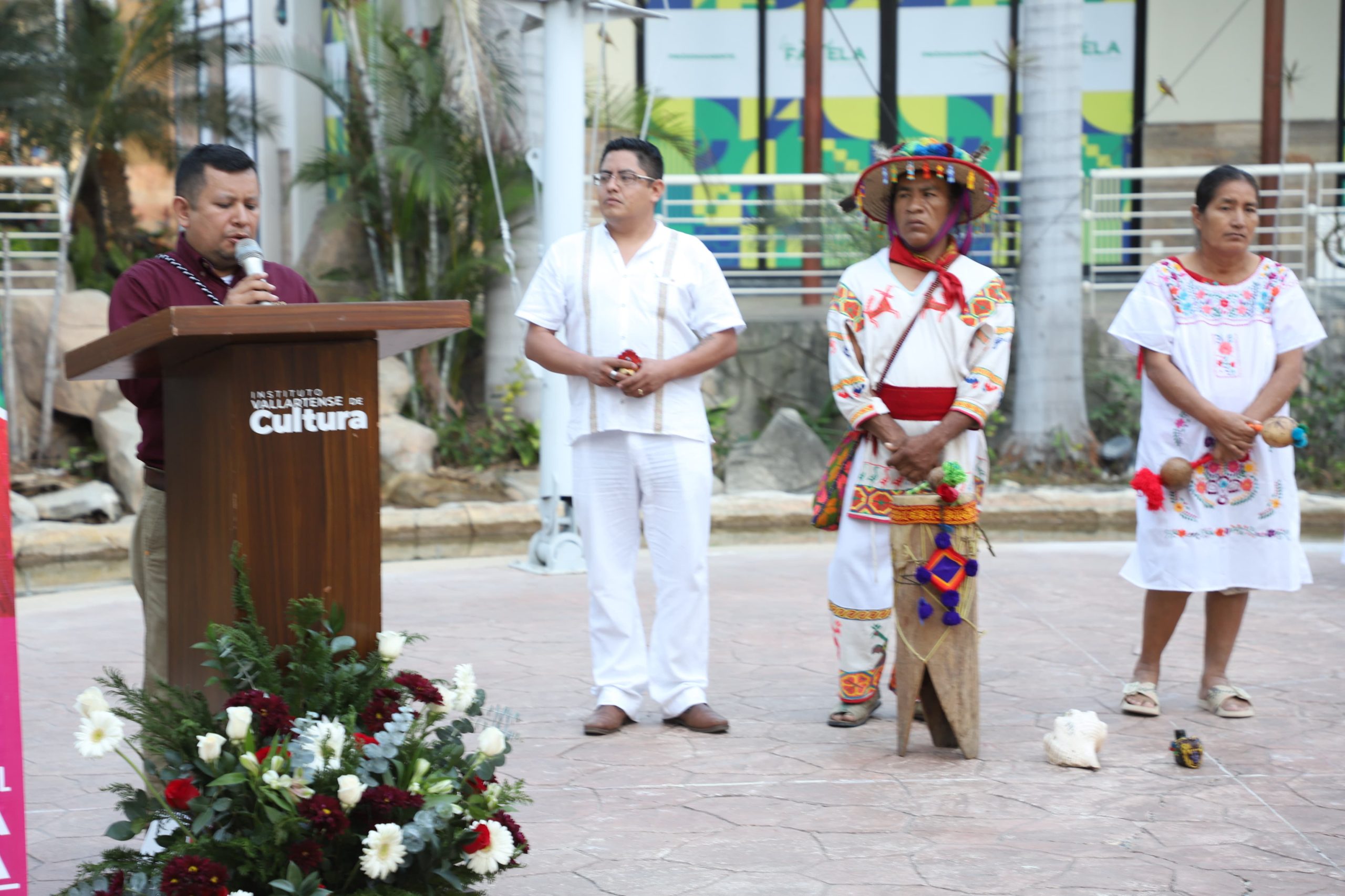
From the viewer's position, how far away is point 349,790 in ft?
9.04

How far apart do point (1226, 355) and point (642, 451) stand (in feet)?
6.68

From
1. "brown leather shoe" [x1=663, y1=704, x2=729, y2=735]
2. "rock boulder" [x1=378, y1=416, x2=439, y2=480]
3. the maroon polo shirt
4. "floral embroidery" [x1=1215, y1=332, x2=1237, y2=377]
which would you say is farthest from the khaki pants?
"rock boulder" [x1=378, y1=416, x2=439, y2=480]

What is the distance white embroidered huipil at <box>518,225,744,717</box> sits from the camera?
15.6 ft

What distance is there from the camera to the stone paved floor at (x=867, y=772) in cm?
353

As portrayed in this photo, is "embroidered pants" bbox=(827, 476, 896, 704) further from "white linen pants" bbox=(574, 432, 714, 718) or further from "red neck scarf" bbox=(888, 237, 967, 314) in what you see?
"red neck scarf" bbox=(888, 237, 967, 314)

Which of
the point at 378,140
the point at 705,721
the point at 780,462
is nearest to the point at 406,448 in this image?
the point at 780,462

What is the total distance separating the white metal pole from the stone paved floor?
32.9 inches

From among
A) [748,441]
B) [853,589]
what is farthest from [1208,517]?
[748,441]

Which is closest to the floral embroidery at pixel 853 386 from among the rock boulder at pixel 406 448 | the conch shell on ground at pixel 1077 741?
the conch shell on ground at pixel 1077 741

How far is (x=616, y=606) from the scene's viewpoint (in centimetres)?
481

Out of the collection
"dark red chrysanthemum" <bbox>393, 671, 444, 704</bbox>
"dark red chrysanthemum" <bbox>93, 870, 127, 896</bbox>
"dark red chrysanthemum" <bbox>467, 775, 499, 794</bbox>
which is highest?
"dark red chrysanthemum" <bbox>393, 671, 444, 704</bbox>

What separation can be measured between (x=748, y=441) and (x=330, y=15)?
779cm

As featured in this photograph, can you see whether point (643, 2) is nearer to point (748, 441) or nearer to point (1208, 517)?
point (748, 441)

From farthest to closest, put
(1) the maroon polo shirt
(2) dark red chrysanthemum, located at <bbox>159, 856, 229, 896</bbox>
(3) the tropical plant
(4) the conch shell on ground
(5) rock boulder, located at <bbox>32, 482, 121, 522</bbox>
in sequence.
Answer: (3) the tropical plant → (5) rock boulder, located at <bbox>32, 482, 121, 522</bbox> → (4) the conch shell on ground → (1) the maroon polo shirt → (2) dark red chrysanthemum, located at <bbox>159, 856, 229, 896</bbox>
